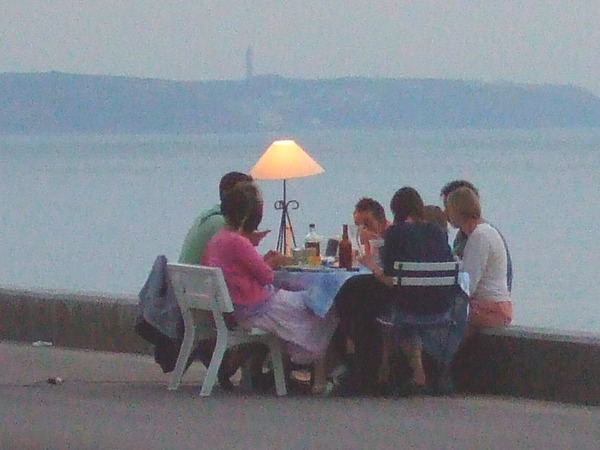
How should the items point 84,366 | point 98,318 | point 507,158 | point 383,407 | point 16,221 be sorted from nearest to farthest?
point 383,407 < point 84,366 < point 98,318 < point 16,221 < point 507,158

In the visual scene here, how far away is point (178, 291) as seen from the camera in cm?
844

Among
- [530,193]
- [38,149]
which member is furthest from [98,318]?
[38,149]

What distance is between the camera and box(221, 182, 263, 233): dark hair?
8.25 m

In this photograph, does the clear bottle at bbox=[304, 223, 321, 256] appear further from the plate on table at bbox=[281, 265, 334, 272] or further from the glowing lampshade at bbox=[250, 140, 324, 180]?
the glowing lampshade at bbox=[250, 140, 324, 180]

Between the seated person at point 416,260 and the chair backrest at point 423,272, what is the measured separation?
0.03 m

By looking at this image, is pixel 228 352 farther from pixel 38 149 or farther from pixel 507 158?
pixel 38 149

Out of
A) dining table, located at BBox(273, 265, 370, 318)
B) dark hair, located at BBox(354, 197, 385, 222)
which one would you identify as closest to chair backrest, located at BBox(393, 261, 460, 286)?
dining table, located at BBox(273, 265, 370, 318)

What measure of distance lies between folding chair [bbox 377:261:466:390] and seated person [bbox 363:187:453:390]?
0.01 metres

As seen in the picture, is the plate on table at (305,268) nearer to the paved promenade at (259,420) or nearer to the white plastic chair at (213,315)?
the white plastic chair at (213,315)

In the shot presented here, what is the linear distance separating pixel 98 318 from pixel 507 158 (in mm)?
97242

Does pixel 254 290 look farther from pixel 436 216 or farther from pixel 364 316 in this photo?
pixel 436 216

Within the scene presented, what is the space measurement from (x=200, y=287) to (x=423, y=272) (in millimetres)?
1223

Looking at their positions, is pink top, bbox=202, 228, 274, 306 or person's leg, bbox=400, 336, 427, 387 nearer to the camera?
pink top, bbox=202, 228, 274, 306

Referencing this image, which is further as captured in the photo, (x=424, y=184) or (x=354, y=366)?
(x=424, y=184)
